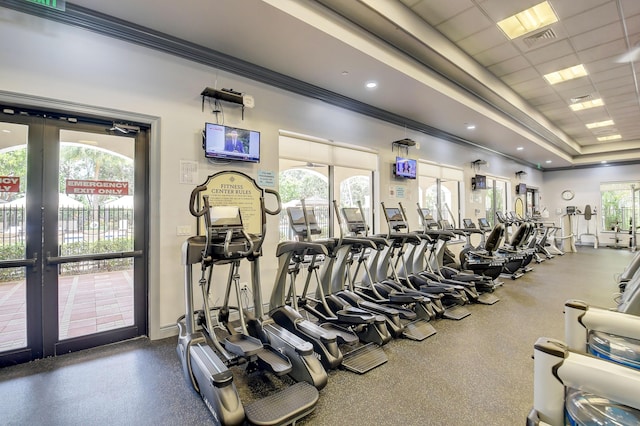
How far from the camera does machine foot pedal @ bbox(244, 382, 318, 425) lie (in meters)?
1.86

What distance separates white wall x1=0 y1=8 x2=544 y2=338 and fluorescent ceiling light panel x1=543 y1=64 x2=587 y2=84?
4557 mm

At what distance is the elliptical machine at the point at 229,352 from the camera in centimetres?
188

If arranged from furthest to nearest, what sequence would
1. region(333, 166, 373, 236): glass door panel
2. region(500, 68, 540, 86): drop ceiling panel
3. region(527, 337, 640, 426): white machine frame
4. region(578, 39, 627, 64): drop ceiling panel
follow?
region(333, 166, 373, 236): glass door panel < region(500, 68, 540, 86): drop ceiling panel < region(578, 39, 627, 64): drop ceiling panel < region(527, 337, 640, 426): white machine frame

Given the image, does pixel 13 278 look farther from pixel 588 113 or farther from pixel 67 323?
pixel 588 113

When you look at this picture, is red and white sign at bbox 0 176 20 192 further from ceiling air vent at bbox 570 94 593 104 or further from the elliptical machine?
ceiling air vent at bbox 570 94 593 104

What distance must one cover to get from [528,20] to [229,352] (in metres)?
5.35

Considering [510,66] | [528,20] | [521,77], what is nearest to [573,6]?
[528,20]

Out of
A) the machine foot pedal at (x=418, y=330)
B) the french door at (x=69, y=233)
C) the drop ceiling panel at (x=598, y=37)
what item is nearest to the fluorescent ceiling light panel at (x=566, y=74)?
the drop ceiling panel at (x=598, y=37)

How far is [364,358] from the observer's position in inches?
111

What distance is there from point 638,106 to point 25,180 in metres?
11.3

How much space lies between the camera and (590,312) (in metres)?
1.40

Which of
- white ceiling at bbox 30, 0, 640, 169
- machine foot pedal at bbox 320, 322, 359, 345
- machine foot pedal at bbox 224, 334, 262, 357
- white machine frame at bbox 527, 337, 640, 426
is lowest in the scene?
machine foot pedal at bbox 320, 322, 359, 345

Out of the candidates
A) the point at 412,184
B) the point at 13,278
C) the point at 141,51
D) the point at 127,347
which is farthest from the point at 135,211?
the point at 412,184

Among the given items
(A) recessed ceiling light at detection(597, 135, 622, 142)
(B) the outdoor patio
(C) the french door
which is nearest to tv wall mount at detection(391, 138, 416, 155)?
(C) the french door
